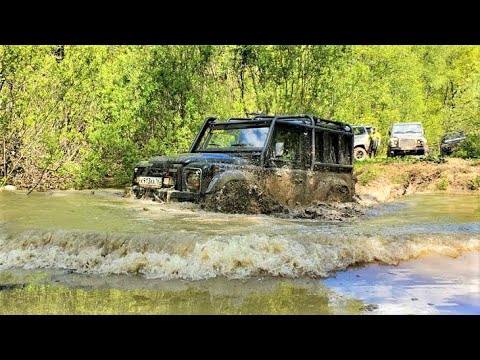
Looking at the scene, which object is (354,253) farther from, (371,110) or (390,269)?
(371,110)

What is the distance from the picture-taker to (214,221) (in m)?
7.01

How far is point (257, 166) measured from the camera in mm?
8117

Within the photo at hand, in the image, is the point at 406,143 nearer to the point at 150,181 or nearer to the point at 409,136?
the point at 409,136

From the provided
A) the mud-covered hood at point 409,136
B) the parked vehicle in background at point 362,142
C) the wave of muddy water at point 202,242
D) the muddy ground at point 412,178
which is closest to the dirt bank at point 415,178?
the muddy ground at point 412,178

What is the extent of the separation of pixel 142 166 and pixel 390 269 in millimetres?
4292

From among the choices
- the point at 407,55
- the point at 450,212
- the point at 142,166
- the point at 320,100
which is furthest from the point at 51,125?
the point at 407,55

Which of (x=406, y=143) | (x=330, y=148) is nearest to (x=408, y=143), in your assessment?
(x=406, y=143)

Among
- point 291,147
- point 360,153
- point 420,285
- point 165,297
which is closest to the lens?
point 165,297

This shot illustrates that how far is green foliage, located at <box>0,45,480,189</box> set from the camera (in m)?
12.3

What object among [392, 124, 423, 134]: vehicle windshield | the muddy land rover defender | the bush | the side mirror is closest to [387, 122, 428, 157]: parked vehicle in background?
[392, 124, 423, 134]: vehicle windshield

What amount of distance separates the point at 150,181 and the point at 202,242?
279cm

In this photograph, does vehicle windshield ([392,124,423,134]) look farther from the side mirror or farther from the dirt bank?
the side mirror

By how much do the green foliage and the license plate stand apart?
4.94 metres

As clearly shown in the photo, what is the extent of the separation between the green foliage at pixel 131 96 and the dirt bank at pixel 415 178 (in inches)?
84.4
